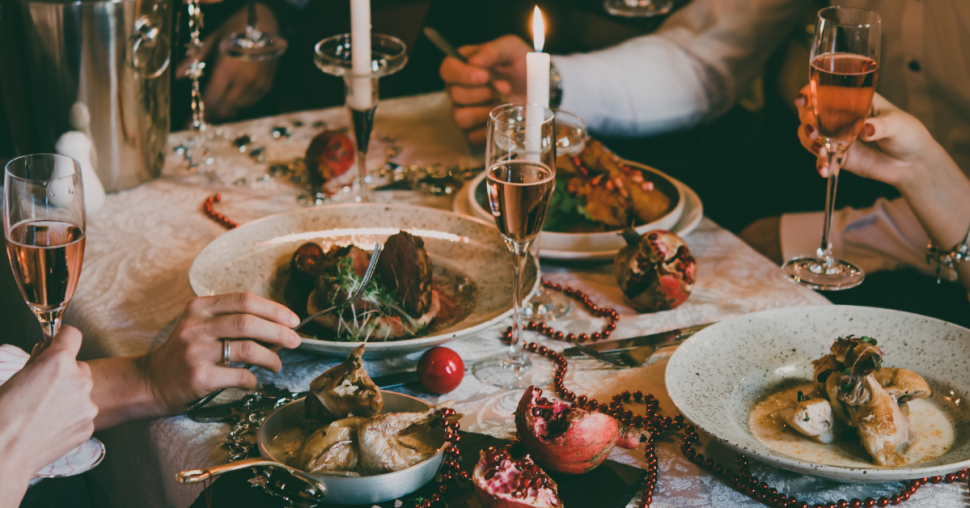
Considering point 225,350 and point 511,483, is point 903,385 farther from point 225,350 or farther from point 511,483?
point 225,350

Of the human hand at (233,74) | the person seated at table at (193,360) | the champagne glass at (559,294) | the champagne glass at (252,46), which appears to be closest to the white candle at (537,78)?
the champagne glass at (559,294)

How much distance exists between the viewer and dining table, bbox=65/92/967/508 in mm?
824

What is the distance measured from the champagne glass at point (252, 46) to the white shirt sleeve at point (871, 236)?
48.5 inches

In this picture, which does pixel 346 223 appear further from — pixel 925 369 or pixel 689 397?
pixel 925 369

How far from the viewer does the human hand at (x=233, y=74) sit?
2.64 meters

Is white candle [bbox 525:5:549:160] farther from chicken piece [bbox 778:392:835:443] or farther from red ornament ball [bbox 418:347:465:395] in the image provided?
chicken piece [bbox 778:392:835:443]

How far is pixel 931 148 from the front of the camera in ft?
4.29

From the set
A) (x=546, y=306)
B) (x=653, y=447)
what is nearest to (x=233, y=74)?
(x=546, y=306)

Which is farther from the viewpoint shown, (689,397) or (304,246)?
(304,246)

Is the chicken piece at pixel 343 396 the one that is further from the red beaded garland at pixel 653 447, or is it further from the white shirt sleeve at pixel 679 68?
the white shirt sleeve at pixel 679 68

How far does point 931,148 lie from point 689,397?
77 centimetres

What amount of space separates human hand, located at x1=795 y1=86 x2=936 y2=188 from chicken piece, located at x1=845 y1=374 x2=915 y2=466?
579 millimetres

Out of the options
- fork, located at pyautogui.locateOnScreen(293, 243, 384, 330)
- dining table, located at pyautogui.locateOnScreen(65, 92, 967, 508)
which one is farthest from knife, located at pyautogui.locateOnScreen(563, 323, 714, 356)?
fork, located at pyautogui.locateOnScreen(293, 243, 384, 330)

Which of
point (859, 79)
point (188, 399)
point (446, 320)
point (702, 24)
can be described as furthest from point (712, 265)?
point (702, 24)
